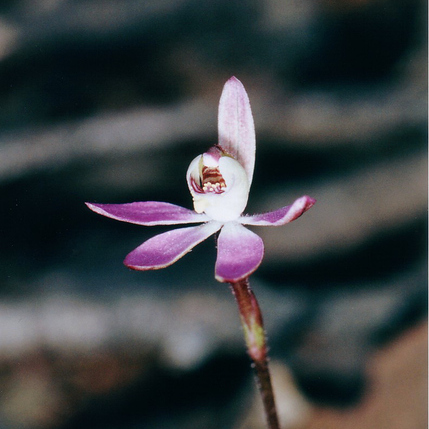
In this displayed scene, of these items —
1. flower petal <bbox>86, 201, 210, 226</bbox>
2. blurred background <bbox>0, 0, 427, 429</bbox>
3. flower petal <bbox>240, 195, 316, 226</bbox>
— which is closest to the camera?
flower petal <bbox>240, 195, 316, 226</bbox>

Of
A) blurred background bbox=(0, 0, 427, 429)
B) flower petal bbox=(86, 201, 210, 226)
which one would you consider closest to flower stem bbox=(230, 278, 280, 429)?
flower petal bbox=(86, 201, 210, 226)

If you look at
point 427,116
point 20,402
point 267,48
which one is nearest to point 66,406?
point 20,402

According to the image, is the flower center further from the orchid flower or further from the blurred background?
the blurred background

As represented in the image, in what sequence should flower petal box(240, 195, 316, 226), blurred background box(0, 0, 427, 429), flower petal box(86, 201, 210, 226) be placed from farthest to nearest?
blurred background box(0, 0, 427, 429) → flower petal box(86, 201, 210, 226) → flower petal box(240, 195, 316, 226)

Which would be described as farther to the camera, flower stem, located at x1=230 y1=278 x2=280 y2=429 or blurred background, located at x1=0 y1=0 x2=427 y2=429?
blurred background, located at x1=0 y1=0 x2=427 y2=429

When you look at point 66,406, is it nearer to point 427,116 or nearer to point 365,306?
point 365,306

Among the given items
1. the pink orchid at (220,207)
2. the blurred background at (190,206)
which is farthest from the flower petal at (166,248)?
the blurred background at (190,206)
